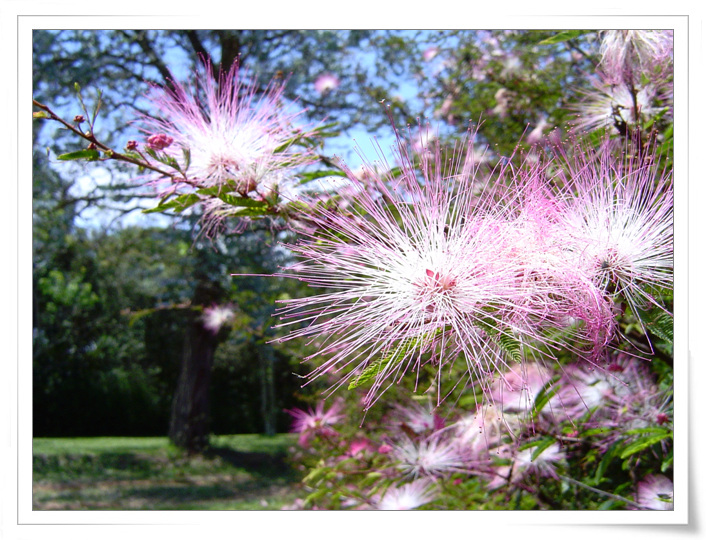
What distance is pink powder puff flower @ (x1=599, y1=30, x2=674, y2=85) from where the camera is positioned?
1.22 metres

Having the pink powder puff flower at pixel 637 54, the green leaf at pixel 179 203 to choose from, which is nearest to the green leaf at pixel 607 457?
the pink powder puff flower at pixel 637 54

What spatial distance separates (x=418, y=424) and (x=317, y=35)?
1.79 meters

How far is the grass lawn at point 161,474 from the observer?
2928mm

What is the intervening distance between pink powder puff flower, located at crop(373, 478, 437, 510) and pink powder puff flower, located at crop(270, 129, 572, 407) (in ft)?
2.79

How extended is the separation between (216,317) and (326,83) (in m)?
1.63

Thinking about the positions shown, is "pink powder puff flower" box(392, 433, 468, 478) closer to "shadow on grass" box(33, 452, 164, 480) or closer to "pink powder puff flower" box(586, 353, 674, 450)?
"pink powder puff flower" box(586, 353, 674, 450)

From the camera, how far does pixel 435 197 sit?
2.43 ft

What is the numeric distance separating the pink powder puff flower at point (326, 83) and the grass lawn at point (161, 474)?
1.87 meters

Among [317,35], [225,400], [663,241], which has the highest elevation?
[317,35]

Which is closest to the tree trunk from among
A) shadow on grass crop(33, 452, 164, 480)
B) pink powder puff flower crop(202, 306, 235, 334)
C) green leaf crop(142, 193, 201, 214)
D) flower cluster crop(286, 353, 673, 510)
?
pink powder puff flower crop(202, 306, 235, 334)
